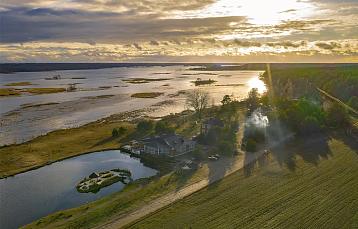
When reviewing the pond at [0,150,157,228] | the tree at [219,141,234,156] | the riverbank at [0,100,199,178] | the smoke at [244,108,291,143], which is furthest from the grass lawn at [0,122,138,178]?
the smoke at [244,108,291,143]

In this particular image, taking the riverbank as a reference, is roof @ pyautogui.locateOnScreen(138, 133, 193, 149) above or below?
above

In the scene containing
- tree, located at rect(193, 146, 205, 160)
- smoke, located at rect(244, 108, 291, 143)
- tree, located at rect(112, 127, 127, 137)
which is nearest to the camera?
tree, located at rect(193, 146, 205, 160)

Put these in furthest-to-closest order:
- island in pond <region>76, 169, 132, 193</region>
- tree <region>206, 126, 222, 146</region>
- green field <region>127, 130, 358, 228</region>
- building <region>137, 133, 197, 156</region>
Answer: tree <region>206, 126, 222, 146</region> < building <region>137, 133, 197, 156</region> < island in pond <region>76, 169, 132, 193</region> < green field <region>127, 130, 358, 228</region>

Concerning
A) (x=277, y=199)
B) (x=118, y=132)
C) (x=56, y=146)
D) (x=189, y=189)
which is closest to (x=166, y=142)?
(x=189, y=189)

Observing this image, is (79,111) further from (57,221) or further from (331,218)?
(331,218)

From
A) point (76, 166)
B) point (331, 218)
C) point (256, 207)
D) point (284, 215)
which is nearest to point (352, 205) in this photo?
point (331, 218)

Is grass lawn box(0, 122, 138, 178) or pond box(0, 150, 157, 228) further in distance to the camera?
grass lawn box(0, 122, 138, 178)

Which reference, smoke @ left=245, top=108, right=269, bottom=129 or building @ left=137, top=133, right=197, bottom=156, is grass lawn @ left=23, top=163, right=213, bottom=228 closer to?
building @ left=137, top=133, right=197, bottom=156
